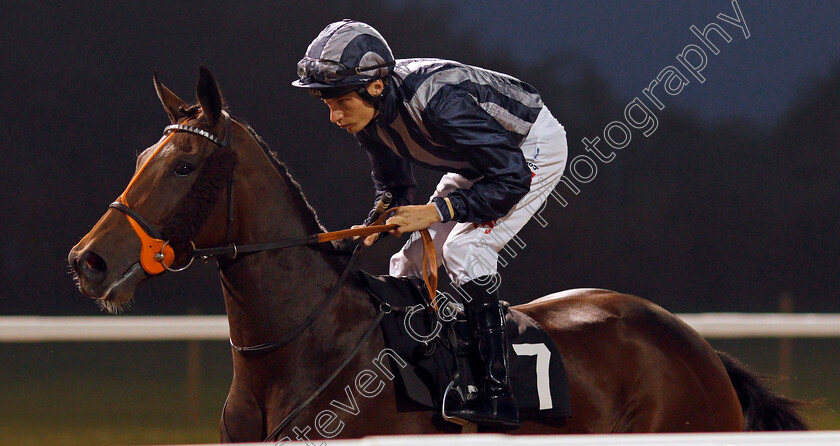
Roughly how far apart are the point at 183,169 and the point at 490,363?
79cm

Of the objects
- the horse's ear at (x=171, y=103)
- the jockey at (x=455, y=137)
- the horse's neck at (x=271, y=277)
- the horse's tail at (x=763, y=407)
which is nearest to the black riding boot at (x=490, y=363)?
the jockey at (x=455, y=137)

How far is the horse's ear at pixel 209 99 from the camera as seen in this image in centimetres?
170

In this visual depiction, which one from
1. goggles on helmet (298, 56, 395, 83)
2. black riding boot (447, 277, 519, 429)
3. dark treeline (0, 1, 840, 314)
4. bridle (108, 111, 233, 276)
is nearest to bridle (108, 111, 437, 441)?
bridle (108, 111, 233, 276)

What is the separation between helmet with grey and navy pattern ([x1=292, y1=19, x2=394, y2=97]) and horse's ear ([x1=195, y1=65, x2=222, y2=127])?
208 millimetres

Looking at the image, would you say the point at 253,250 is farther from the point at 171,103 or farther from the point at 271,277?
the point at 171,103

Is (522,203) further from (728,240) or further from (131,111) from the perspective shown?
(728,240)

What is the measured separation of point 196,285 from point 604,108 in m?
5.86

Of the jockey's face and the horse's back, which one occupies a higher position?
the jockey's face

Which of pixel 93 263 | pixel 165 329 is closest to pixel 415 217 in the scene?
pixel 93 263

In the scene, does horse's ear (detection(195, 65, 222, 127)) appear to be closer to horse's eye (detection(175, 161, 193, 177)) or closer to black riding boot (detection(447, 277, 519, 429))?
horse's eye (detection(175, 161, 193, 177))

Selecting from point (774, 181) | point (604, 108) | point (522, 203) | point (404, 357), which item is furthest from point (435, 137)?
point (774, 181)

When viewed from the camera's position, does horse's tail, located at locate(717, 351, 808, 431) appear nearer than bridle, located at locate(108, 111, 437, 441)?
No

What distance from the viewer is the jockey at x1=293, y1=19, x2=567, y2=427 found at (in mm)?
1853

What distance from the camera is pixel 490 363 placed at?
1828mm
